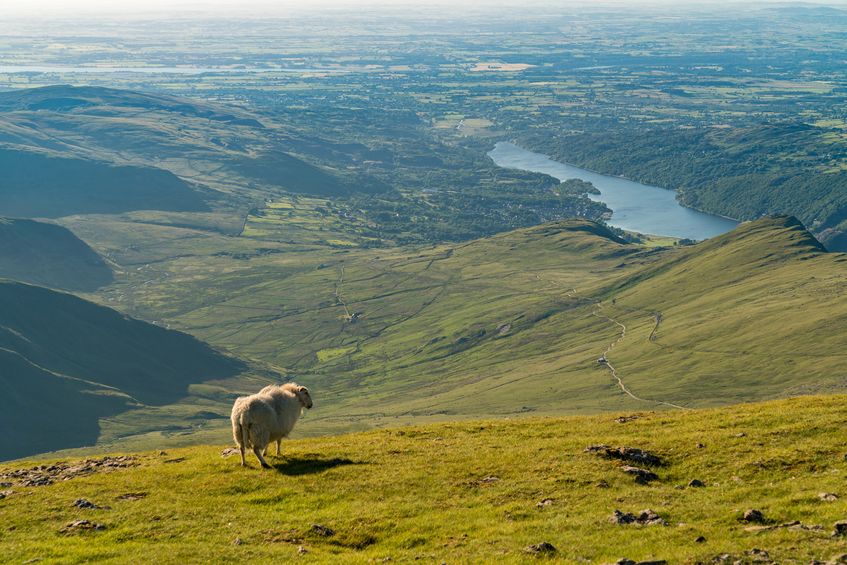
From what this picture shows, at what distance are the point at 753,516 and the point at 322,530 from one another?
1472cm

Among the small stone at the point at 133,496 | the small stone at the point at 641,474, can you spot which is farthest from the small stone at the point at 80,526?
the small stone at the point at 641,474

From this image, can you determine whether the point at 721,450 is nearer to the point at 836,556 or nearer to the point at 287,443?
the point at 836,556

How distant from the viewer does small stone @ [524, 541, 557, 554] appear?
90.0ft

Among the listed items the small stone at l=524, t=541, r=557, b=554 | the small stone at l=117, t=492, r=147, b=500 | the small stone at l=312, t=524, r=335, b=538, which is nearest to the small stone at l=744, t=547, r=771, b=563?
the small stone at l=524, t=541, r=557, b=554

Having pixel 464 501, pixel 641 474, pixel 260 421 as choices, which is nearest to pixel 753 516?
pixel 641 474

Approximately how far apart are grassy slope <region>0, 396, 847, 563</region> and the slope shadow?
9 centimetres

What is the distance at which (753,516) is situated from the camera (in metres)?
29.2

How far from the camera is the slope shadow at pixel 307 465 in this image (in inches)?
1500

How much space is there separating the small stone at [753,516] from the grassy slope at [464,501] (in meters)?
0.26

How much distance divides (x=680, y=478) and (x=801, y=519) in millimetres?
7017

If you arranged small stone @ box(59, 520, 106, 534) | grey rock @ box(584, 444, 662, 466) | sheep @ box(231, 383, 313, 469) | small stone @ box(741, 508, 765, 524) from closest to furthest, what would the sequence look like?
1. small stone @ box(741, 508, 765, 524)
2. small stone @ box(59, 520, 106, 534)
3. grey rock @ box(584, 444, 662, 466)
4. sheep @ box(231, 383, 313, 469)

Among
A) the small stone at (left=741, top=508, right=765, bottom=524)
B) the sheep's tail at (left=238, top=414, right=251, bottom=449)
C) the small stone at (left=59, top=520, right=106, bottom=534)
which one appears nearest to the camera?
the small stone at (left=741, top=508, right=765, bottom=524)

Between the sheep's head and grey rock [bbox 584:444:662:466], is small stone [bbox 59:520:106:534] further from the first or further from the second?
grey rock [bbox 584:444:662:466]

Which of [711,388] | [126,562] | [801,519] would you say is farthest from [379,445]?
[711,388]
